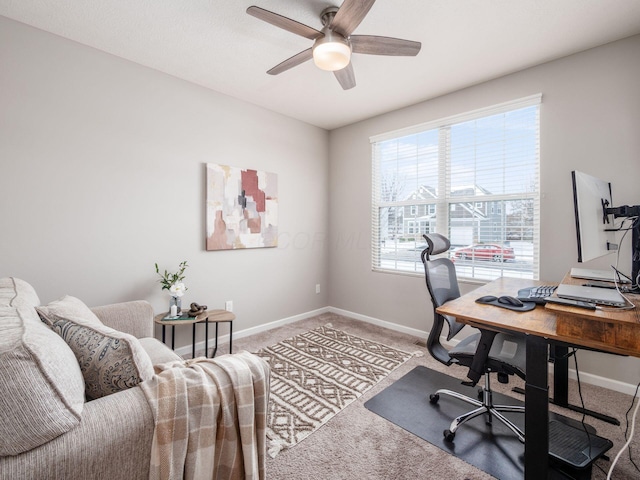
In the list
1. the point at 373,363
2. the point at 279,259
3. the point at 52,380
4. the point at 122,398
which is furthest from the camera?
the point at 279,259

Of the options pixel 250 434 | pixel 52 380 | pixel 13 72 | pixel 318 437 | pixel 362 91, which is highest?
pixel 362 91

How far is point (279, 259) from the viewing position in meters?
3.67

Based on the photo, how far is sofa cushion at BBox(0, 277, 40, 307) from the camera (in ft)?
4.13

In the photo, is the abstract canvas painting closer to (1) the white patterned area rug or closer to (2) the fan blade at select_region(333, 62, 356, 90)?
(1) the white patterned area rug

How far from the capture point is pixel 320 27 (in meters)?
2.09

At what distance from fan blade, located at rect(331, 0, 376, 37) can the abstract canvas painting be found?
1.79m

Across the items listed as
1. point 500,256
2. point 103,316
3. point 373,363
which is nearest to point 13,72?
point 103,316

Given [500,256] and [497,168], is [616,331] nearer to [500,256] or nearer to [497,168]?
[500,256]

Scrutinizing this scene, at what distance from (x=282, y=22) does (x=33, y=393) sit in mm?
1937

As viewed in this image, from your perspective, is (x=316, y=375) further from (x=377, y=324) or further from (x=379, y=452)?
(x=377, y=324)

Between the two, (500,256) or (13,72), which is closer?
(13,72)

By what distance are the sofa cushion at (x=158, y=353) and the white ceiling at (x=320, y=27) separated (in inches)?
83.9

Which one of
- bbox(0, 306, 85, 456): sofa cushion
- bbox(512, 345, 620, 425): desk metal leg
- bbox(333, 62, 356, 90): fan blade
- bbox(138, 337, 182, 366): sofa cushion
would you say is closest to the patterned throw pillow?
bbox(0, 306, 85, 456): sofa cushion

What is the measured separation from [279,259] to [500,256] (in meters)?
2.36
